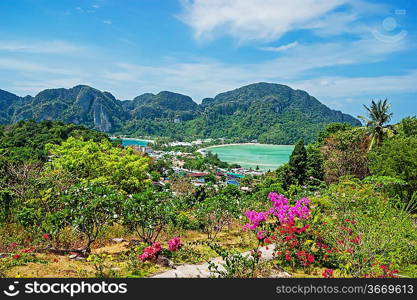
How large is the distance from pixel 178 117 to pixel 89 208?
147925 millimetres

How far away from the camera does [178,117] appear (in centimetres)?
15188

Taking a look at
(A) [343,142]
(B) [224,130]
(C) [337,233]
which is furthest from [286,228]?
(B) [224,130]

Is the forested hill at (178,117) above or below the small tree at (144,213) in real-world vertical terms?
above

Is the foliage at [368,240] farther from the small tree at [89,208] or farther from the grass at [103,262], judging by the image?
the small tree at [89,208]

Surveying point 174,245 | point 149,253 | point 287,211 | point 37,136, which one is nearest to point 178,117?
point 37,136

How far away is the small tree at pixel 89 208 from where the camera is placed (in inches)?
214

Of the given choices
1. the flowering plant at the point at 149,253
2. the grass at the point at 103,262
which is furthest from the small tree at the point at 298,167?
the flowering plant at the point at 149,253

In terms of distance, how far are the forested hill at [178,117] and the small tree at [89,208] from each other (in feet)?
350

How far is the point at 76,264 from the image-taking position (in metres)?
5.11

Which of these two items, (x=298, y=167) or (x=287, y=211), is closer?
(x=287, y=211)

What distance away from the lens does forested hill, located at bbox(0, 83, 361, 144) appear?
127000mm

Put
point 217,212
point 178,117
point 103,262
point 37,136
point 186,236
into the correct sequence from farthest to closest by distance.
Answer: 1. point 178,117
2. point 37,136
3. point 186,236
4. point 217,212
5. point 103,262

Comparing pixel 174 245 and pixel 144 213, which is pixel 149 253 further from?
pixel 144 213

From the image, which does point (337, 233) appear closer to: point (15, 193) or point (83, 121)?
point (15, 193)
